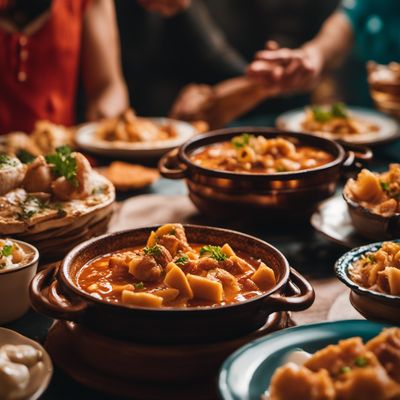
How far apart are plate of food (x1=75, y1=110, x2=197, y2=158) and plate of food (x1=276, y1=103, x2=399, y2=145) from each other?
0.68 meters

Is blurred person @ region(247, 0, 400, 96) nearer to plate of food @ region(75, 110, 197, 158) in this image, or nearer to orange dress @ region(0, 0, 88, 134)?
plate of food @ region(75, 110, 197, 158)

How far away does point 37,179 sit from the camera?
2.33 m

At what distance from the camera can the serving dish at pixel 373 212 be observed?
2312mm

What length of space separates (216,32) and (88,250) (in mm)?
4893

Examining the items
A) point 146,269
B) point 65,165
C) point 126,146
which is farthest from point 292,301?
point 126,146

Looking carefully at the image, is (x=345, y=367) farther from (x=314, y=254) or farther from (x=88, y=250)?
(x=314, y=254)

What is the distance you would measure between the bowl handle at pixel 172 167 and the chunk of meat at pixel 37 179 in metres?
0.54

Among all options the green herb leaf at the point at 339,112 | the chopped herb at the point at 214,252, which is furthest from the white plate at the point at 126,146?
the chopped herb at the point at 214,252

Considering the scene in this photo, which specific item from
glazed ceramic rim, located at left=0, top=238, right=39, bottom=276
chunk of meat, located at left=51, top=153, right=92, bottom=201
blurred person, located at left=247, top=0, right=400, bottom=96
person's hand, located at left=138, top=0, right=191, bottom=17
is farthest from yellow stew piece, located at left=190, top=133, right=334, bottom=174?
person's hand, located at left=138, top=0, right=191, bottom=17

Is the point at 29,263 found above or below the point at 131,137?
above

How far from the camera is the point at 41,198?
2309 mm

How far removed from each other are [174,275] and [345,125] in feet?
8.10

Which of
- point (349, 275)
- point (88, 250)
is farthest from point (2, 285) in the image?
point (349, 275)

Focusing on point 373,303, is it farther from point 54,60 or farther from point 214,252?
point 54,60
